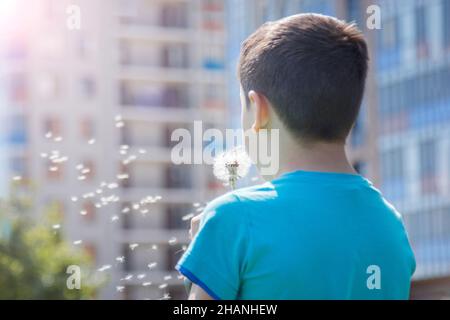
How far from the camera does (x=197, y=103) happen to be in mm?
71500

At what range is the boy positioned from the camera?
8.55ft

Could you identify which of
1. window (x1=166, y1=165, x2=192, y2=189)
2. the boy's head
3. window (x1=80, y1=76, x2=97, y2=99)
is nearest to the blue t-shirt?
the boy's head

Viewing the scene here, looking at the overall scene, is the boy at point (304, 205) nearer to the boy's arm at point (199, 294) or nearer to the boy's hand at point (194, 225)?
the boy's arm at point (199, 294)

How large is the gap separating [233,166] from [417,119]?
43.8m

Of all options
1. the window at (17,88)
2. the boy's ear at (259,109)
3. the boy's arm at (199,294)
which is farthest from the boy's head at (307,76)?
the window at (17,88)

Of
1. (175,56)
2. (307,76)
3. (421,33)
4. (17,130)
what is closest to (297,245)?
(307,76)

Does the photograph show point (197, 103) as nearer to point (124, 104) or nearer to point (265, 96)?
point (124, 104)

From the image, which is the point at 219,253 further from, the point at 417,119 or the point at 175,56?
the point at 175,56

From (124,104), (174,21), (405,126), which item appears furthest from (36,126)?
(405,126)

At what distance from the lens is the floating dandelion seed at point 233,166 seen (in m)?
3.04

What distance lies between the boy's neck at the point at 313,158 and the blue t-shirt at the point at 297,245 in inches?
0.9

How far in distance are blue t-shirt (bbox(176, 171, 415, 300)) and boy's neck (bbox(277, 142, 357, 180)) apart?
2 cm

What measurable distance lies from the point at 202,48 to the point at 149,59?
308cm

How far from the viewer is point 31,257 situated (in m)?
36.6
